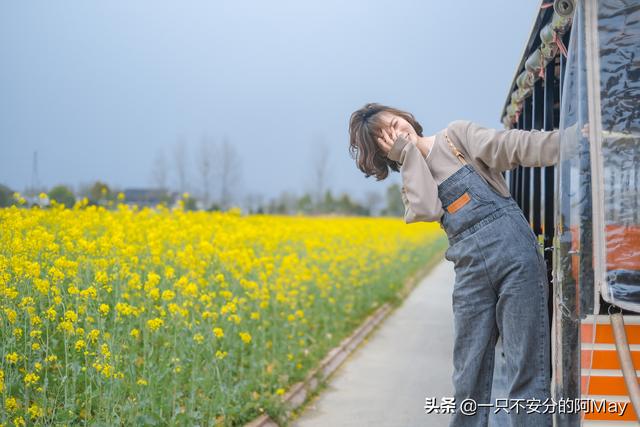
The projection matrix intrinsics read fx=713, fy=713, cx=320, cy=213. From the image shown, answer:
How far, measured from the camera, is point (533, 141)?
2779 mm

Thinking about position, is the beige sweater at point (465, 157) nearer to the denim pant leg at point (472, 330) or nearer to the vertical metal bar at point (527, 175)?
the denim pant leg at point (472, 330)

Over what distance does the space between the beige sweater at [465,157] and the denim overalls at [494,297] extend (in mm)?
39

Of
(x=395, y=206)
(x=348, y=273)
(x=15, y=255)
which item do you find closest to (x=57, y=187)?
(x=348, y=273)

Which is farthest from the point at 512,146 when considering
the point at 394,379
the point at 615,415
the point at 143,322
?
the point at 394,379

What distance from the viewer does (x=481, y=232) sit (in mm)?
2902

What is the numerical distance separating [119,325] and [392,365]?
11.3ft

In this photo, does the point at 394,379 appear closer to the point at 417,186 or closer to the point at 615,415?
the point at 417,186

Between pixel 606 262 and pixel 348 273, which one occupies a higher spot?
pixel 606 262

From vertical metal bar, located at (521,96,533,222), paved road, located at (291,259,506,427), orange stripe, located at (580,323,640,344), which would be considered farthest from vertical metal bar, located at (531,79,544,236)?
orange stripe, located at (580,323,640,344)

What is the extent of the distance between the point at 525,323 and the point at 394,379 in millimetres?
3952

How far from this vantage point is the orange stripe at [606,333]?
253 centimetres

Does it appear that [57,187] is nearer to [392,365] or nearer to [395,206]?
[392,365]

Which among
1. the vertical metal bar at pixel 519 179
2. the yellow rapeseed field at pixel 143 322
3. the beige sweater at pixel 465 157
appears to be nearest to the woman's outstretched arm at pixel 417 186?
the beige sweater at pixel 465 157

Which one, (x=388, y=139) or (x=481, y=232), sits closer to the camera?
(x=481, y=232)
